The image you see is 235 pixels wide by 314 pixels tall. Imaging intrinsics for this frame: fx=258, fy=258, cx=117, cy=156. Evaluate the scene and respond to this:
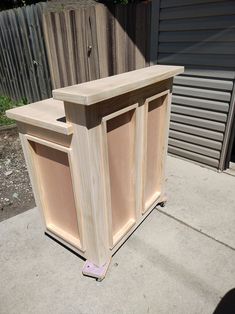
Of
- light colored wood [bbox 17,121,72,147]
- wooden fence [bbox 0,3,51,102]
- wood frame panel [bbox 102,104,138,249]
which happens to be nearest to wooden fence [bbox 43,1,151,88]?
wooden fence [bbox 0,3,51,102]

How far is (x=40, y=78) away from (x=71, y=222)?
3.58m

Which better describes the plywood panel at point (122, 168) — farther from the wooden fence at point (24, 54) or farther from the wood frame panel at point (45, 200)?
the wooden fence at point (24, 54)

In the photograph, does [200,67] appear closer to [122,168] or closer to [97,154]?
[122,168]

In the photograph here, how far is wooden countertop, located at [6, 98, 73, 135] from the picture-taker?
1412mm

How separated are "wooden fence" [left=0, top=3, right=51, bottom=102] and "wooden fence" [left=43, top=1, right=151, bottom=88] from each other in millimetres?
540

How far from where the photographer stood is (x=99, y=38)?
3.51m

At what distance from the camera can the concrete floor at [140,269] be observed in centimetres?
175

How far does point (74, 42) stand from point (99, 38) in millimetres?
437

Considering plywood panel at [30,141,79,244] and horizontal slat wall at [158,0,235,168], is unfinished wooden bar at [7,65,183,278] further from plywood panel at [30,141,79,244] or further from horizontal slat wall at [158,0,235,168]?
horizontal slat wall at [158,0,235,168]

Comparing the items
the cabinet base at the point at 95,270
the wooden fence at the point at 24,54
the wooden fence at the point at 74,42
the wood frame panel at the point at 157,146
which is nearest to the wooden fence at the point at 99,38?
the wooden fence at the point at 74,42

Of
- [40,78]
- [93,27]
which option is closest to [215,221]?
[93,27]

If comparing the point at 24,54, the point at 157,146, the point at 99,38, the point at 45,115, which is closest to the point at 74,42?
the point at 99,38

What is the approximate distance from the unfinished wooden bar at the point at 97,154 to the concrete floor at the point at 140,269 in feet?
0.48

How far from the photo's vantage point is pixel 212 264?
2.02 metres
